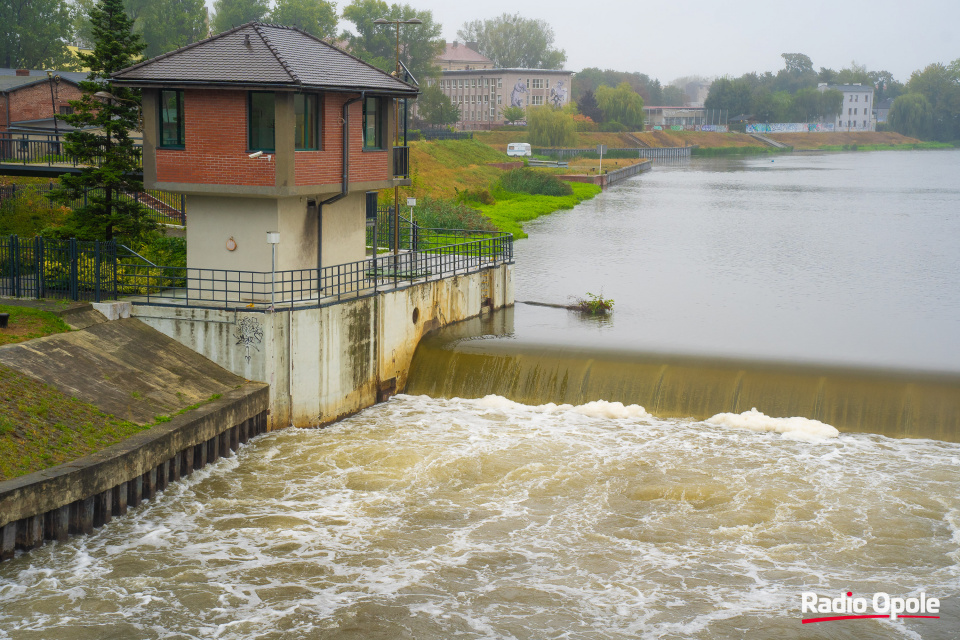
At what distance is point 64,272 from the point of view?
24.6m

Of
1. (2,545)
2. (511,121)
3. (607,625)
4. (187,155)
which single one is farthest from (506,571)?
(511,121)

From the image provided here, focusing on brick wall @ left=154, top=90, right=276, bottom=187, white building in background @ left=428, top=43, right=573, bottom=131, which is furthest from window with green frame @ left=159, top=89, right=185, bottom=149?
white building in background @ left=428, top=43, right=573, bottom=131

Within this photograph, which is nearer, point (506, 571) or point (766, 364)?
point (506, 571)

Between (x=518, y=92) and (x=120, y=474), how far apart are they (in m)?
164

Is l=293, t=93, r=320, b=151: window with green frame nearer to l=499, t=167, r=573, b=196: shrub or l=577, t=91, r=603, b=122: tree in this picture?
l=499, t=167, r=573, b=196: shrub

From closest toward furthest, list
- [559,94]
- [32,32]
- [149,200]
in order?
[149,200]
[32,32]
[559,94]

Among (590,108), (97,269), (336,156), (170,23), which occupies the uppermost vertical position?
(170,23)

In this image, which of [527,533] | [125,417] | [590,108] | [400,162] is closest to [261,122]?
[400,162]

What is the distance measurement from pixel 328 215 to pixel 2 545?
12.6m

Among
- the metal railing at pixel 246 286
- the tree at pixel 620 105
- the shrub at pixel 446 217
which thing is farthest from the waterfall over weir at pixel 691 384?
the tree at pixel 620 105

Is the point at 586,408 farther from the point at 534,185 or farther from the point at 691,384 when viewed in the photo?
the point at 534,185

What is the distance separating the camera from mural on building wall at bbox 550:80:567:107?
179m

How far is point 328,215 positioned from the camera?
2641 cm

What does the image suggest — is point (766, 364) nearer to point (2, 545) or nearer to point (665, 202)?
point (2, 545)
